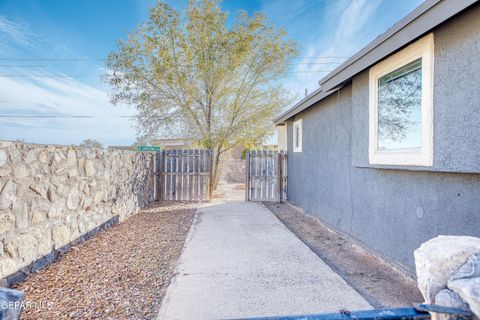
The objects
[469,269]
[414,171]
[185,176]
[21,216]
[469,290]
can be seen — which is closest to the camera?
[469,290]

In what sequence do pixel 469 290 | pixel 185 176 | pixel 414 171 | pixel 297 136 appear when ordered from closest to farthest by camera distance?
1. pixel 469 290
2. pixel 414 171
3. pixel 297 136
4. pixel 185 176

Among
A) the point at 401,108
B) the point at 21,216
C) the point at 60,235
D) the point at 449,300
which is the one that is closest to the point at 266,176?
the point at 401,108

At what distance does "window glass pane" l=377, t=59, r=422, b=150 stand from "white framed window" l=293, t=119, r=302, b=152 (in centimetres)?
444

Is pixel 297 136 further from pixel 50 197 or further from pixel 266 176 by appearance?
pixel 50 197

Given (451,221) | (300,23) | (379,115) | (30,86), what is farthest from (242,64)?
(30,86)

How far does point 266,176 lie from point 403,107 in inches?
255

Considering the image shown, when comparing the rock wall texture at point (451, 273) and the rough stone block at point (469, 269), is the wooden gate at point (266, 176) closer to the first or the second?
the rock wall texture at point (451, 273)

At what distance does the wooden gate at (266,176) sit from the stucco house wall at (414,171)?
10.7 ft

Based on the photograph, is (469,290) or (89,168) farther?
(89,168)

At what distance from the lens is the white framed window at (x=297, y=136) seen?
28.3 ft

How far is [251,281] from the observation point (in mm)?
3221

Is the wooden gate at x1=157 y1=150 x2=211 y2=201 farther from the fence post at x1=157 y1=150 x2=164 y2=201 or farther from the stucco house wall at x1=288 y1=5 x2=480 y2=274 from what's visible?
the stucco house wall at x1=288 y1=5 x2=480 y2=274

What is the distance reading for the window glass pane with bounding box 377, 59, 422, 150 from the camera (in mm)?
3418

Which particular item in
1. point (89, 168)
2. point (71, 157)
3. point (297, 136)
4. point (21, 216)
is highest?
point (297, 136)
